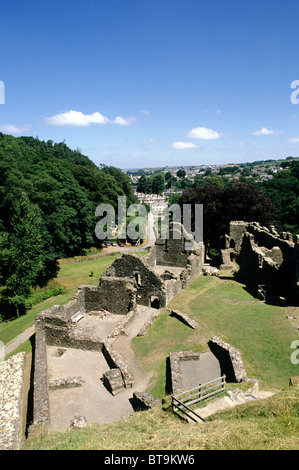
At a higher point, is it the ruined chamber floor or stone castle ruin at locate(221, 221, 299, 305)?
stone castle ruin at locate(221, 221, 299, 305)

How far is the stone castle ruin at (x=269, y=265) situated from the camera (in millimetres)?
21047

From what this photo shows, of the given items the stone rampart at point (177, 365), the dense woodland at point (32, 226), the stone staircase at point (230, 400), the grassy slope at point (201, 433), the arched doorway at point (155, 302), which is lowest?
the arched doorway at point (155, 302)

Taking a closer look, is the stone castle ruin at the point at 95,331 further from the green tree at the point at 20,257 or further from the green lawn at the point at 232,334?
the green tree at the point at 20,257

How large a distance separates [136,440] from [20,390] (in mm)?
9458

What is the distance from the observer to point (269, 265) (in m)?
22.8

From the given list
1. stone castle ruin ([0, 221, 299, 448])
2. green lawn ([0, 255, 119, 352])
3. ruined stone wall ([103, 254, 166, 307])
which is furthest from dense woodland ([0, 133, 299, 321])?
ruined stone wall ([103, 254, 166, 307])

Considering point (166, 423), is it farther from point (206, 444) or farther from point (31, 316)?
point (31, 316)

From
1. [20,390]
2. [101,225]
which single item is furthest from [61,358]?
[101,225]

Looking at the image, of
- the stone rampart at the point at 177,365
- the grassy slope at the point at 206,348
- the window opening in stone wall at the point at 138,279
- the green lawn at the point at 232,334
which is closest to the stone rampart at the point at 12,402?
the grassy slope at the point at 206,348

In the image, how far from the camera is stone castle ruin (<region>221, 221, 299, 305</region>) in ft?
69.1

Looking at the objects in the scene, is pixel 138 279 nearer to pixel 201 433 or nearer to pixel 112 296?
pixel 112 296

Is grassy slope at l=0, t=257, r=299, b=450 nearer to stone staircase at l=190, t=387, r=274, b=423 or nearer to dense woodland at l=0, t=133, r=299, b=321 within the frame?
stone staircase at l=190, t=387, r=274, b=423

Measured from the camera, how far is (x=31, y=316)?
25.3m

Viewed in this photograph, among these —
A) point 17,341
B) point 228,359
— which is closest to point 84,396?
point 228,359
